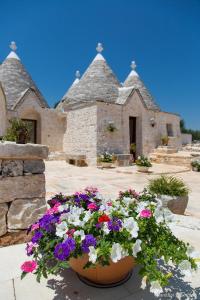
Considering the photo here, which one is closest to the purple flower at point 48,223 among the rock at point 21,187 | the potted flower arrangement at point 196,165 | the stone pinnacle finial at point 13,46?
the rock at point 21,187

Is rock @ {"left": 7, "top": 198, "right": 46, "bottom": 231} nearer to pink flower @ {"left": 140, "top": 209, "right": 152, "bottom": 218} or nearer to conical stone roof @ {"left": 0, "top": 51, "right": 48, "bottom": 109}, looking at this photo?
pink flower @ {"left": 140, "top": 209, "right": 152, "bottom": 218}

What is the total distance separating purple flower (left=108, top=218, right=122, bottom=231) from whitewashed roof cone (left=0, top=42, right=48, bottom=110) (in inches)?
557

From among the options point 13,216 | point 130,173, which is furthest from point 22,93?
point 13,216

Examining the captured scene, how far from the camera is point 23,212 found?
2.75 metres

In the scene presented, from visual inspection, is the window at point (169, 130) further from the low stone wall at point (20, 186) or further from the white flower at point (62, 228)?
the white flower at point (62, 228)

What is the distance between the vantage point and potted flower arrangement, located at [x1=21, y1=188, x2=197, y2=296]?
1.48m

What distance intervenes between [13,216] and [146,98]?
56.3 feet

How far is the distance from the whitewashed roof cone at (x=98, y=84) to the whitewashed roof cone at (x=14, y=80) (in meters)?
2.73

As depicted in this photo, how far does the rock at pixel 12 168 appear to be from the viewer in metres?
2.60

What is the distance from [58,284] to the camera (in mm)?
1859

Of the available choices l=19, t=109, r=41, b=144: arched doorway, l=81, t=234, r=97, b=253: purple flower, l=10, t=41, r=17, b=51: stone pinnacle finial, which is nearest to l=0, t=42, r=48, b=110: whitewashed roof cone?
l=10, t=41, r=17, b=51: stone pinnacle finial

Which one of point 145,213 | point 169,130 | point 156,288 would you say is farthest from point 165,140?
point 156,288

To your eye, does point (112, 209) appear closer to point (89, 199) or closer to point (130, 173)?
point (89, 199)

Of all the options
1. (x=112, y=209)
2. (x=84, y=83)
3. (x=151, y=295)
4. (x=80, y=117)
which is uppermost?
(x=84, y=83)
